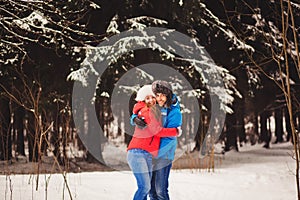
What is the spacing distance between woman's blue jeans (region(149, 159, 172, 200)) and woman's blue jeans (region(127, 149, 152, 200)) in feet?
0.54

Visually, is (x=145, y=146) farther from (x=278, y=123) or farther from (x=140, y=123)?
(x=278, y=123)

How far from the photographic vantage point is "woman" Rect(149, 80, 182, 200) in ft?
15.6

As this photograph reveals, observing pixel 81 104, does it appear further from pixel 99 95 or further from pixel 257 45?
pixel 257 45

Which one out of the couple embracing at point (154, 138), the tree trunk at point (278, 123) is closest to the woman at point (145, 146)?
the couple embracing at point (154, 138)

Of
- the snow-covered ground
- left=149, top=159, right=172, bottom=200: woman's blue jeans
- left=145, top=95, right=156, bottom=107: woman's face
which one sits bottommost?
the snow-covered ground

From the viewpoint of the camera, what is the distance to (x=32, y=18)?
8.81m

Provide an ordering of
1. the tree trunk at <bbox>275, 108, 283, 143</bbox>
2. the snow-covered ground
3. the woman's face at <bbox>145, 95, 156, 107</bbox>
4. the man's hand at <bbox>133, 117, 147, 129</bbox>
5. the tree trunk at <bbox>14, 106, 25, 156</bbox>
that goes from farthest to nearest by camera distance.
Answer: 1. the tree trunk at <bbox>275, 108, 283, 143</bbox>
2. the tree trunk at <bbox>14, 106, 25, 156</bbox>
3. the snow-covered ground
4. the woman's face at <bbox>145, 95, 156, 107</bbox>
5. the man's hand at <bbox>133, 117, 147, 129</bbox>

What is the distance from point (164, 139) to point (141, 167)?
40cm

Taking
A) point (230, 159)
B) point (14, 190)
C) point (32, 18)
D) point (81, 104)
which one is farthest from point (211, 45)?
point (14, 190)

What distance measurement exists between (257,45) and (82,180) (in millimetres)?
8455

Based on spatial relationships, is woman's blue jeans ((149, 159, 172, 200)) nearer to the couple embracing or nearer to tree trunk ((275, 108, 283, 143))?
the couple embracing

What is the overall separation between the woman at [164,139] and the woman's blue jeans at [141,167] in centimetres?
17

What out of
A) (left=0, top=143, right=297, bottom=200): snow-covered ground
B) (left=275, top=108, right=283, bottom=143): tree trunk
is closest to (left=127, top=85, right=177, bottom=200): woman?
(left=0, top=143, right=297, bottom=200): snow-covered ground

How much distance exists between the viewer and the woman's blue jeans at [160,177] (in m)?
4.82
